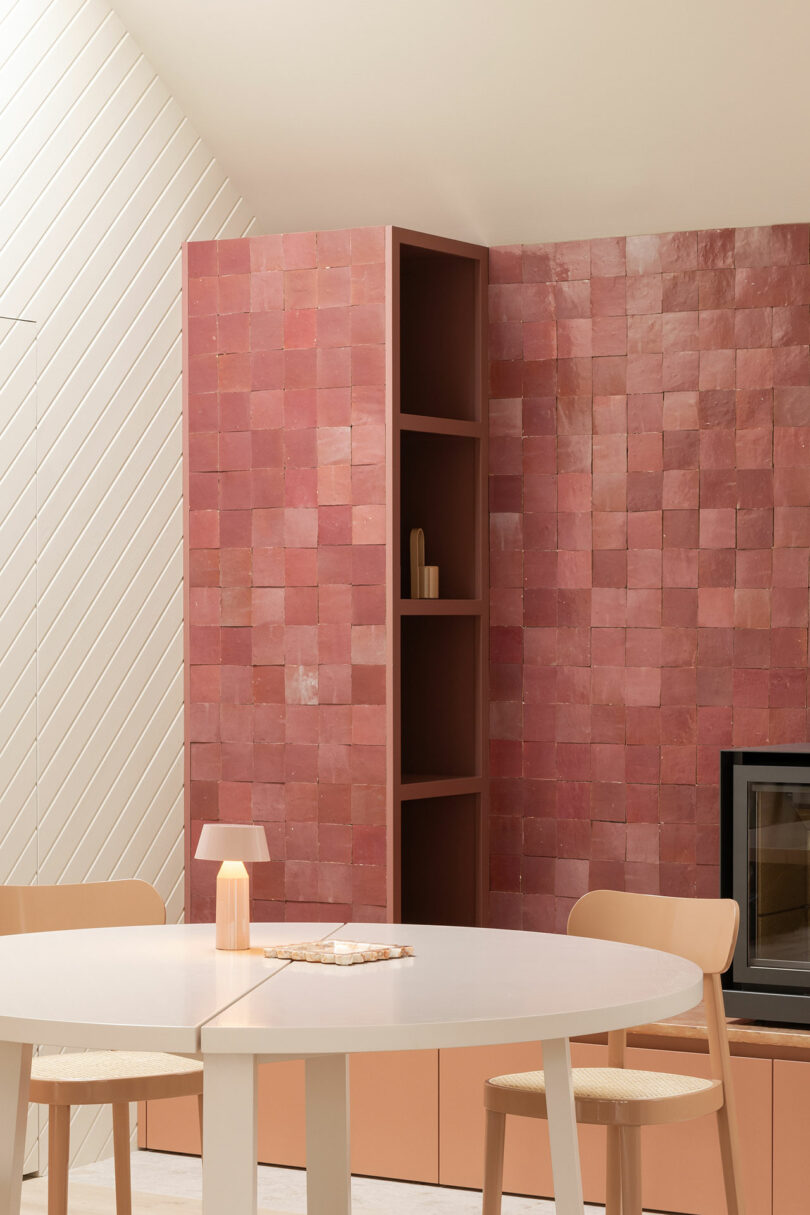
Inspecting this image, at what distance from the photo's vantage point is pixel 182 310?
4.68m

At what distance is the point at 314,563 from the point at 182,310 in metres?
0.84

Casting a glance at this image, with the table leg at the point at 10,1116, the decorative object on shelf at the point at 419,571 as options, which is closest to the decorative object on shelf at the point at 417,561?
the decorative object on shelf at the point at 419,571

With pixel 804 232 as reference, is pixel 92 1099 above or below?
below

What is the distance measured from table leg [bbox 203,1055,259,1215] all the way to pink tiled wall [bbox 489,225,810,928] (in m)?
2.55

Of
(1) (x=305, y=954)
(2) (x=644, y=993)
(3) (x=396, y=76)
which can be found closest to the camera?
(2) (x=644, y=993)

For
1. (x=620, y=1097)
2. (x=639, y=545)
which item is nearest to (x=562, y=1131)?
(x=620, y=1097)

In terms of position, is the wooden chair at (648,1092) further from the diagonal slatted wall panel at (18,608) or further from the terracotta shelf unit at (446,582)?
the diagonal slatted wall panel at (18,608)

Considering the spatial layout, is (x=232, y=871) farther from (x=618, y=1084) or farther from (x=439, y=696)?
(x=439, y=696)

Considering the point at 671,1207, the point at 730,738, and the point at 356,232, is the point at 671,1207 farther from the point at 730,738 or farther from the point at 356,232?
the point at 356,232

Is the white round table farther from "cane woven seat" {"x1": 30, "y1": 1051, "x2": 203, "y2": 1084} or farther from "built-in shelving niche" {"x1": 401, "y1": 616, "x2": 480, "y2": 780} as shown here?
"built-in shelving niche" {"x1": 401, "y1": 616, "x2": 480, "y2": 780}

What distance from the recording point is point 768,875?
153 inches

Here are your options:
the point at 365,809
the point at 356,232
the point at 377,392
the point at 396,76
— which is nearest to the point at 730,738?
the point at 365,809

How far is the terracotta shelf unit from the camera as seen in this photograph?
15.5 feet

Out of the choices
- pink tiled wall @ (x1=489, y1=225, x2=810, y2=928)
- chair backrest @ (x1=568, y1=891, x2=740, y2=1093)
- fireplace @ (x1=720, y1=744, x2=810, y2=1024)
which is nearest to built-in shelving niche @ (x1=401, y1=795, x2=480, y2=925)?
pink tiled wall @ (x1=489, y1=225, x2=810, y2=928)
